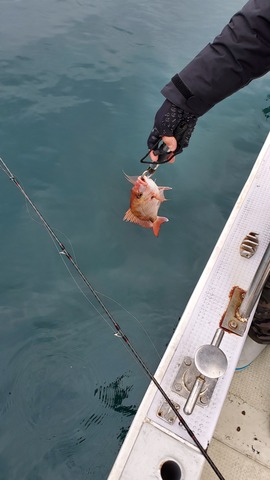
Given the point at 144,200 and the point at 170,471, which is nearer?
the point at 170,471

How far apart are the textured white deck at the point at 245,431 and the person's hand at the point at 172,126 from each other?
2.07 metres

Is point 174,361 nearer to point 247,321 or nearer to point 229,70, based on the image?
point 247,321

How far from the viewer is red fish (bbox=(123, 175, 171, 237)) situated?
3.57 meters

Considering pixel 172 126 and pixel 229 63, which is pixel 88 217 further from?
pixel 229 63

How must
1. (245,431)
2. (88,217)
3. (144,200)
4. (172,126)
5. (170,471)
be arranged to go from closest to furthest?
(170,471)
(172,126)
(245,431)
(144,200)
(88,217)

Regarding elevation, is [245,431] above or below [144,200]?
below

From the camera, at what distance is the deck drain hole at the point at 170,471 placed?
1.99m

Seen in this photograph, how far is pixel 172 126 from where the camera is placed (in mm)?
2773

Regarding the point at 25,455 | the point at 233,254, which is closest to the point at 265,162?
the point at 233,254

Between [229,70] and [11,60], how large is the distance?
5.92m

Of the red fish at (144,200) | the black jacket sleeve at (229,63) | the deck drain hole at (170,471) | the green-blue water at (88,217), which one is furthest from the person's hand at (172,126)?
the deck drain hole at (170,471)

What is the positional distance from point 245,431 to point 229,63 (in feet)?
8.89

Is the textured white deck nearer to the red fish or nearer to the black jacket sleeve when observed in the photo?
the red fish

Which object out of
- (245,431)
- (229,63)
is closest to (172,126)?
(229,63)
